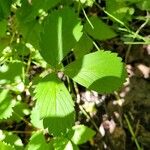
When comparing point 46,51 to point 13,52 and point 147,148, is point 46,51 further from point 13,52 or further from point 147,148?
point 147,148

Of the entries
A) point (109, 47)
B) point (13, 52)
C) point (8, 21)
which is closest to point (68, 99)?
point (13, 52)

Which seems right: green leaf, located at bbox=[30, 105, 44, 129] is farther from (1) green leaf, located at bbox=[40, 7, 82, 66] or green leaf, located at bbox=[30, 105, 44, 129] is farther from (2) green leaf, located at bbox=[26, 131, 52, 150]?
(1) green leaf, located at bbox=[40, 7, 82, 66]

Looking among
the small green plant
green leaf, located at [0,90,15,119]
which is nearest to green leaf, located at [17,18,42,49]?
the small green plant

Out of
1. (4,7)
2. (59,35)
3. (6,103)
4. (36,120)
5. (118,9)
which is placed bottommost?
(36,120)

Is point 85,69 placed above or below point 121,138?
above

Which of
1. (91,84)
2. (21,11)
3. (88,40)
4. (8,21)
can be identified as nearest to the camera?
(91,84)

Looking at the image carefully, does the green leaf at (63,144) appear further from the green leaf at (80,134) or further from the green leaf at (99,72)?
the green leaf at (99,72)

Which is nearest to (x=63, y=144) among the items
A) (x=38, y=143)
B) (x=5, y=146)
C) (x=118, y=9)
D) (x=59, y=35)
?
(x=38, y=143)

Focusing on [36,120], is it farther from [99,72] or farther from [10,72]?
[99,72]
